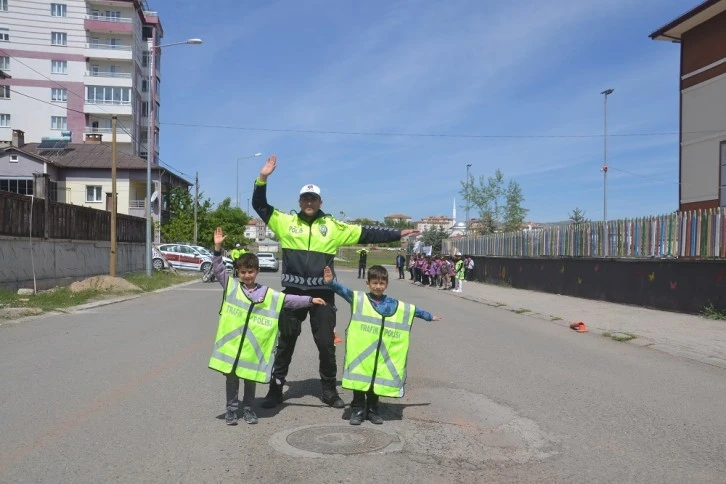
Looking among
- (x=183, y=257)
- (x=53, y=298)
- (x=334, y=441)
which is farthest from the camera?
(x=183, y=257)

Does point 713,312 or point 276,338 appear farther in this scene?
point 713,312

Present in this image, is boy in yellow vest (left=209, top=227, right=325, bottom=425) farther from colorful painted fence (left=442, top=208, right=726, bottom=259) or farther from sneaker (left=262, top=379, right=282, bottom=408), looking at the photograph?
colorful painted fence (left=442, top=208, right=726, bottom=259)

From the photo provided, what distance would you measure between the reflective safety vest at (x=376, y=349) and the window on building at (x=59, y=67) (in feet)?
191

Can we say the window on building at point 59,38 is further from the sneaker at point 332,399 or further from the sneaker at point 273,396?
the sneaker at point 332,399

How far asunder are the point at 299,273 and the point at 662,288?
1325 centimetres

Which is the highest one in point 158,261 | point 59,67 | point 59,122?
point 59,67

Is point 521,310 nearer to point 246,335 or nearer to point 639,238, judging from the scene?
point 639,238

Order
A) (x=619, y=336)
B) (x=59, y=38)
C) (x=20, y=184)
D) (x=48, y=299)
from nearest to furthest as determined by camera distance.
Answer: (x=619, y=336) < (x=48, y=299) < (x=20, y=184) < (x=59, y=38)

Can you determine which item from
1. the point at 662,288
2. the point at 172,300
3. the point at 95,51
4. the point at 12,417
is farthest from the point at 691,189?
the point at 95,51

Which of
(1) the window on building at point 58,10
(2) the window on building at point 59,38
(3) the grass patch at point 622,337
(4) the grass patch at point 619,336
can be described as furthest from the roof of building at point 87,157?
(3) the grass patch at point 622,337

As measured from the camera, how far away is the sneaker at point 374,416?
532cm

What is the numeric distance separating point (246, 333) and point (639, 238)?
14.8 meters

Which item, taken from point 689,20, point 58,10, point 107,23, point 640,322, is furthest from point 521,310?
point 58,10

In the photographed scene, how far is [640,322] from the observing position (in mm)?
13781
